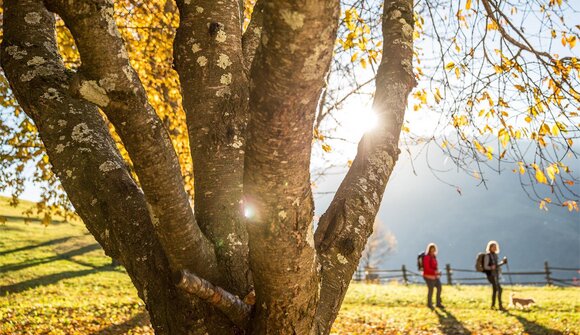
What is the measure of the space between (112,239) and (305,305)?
3.75 feet

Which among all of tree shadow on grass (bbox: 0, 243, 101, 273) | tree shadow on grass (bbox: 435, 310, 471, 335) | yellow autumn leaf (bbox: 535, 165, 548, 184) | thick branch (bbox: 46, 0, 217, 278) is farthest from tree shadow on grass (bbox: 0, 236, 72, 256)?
yellow autumn leaf (bbox: 535, 165, 548, 184)

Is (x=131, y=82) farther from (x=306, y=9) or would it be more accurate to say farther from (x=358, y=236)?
(x=358, y=236)

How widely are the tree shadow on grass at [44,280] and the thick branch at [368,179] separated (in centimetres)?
1524

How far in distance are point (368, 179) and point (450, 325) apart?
8707 millimetres

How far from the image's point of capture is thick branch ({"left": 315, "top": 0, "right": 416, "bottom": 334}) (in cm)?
225

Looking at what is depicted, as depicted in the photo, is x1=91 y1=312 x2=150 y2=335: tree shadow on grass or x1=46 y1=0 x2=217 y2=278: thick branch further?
x1=91 y1=312 x2=150 y2=335: tree shadow on grass

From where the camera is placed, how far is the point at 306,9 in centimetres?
121

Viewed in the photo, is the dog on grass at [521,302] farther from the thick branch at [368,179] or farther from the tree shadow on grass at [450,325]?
the thick branch at [368,179]

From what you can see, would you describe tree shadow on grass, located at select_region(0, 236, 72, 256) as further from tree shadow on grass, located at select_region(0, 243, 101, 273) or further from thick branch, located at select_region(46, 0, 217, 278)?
thick branch, located at select_region(46, 0, 217, 278)

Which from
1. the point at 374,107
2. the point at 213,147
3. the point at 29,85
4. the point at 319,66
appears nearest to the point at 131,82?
the point at 213,147

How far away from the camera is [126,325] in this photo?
28.9 ft

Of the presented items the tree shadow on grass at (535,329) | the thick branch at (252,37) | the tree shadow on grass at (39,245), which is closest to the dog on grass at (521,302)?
the tree shadow on grass at (535,329)

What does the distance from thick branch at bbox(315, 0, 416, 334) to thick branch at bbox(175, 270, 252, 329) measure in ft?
1.42

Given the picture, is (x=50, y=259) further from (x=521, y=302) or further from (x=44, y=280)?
(x=521, y=302)
